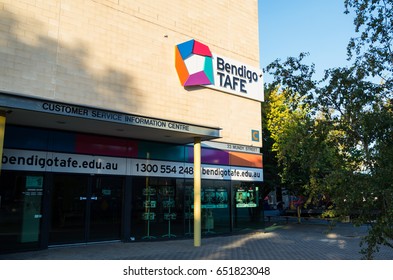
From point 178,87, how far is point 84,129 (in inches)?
149

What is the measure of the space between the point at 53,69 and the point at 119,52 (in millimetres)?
2335

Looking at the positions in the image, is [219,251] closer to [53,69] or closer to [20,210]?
[20,210]

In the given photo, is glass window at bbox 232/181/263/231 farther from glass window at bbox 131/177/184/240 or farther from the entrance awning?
the entrance awning

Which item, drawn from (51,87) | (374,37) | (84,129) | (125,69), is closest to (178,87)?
(125,69)

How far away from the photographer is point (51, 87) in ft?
32.4

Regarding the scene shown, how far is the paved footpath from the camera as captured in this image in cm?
959

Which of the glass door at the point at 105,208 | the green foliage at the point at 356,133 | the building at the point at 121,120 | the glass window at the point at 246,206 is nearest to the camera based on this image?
the green foliage at the point at 356,133

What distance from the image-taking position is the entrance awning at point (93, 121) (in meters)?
8.57

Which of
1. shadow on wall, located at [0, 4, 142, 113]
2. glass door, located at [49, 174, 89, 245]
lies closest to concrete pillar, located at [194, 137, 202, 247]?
shadow on wall, located at [0, 4, 142, 113]

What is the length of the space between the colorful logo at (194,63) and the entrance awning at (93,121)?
2342mm

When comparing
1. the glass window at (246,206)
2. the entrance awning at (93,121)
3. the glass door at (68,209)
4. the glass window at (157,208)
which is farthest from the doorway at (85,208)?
the glass window at (246,206)

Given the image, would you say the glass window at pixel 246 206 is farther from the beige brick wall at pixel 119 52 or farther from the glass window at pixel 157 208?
the glass window at pixel 157 208

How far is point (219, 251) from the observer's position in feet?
35.3

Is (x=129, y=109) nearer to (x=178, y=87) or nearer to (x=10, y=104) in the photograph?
(x=178, y=87)
